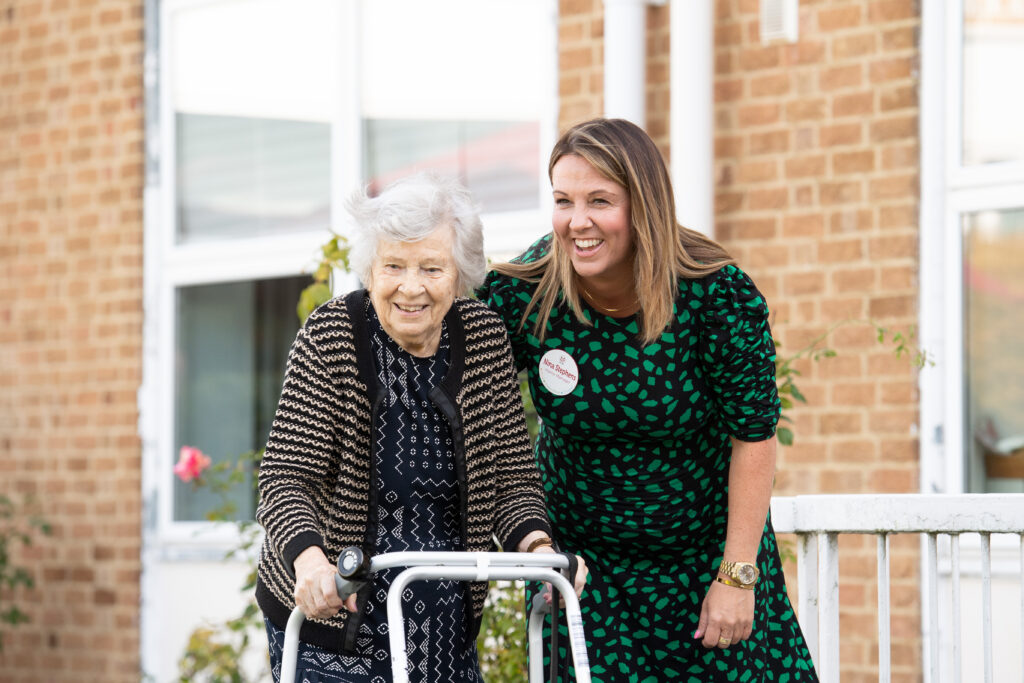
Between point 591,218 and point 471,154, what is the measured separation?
3.16 meters

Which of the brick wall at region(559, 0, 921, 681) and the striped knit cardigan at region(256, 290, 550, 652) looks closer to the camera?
the striped knit cardigan at region(256, 290, 550, 652)

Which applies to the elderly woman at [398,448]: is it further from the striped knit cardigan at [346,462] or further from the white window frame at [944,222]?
the white window frame at [944,222]

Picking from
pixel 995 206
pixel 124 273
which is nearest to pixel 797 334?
pixel 995 206

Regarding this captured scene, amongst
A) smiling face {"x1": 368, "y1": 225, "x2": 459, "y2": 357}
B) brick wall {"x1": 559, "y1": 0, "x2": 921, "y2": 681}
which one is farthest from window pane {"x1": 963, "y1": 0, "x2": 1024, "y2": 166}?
smiling face {"x1": 368, "y1": 225, "x2": 459, "y2": 357}

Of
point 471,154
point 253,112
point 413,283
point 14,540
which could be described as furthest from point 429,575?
point 14,540

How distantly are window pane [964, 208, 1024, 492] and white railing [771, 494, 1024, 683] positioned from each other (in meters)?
1.20

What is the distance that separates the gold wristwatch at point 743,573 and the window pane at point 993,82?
2.40m

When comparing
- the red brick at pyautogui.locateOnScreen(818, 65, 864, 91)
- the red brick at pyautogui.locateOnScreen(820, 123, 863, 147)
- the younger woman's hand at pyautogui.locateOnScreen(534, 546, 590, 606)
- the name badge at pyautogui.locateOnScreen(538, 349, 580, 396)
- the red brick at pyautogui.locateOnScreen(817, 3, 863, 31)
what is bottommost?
the younger woman's hand at pyautogui.locateOnScreen(534, 546, 590, 606)

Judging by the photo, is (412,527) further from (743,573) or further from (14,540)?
(14,540)

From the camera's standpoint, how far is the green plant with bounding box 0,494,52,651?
6758mm

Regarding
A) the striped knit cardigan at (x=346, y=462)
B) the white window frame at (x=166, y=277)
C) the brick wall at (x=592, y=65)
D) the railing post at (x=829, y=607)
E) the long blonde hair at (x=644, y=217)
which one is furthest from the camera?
the white window frame at (x=166, y=277)

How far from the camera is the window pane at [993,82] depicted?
4.70 m

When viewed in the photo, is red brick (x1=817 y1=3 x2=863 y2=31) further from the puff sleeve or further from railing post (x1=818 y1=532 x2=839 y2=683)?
the puff sleeve

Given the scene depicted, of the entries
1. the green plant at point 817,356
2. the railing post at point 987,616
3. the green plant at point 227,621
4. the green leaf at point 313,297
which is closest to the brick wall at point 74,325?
the green plant at point 227,621
